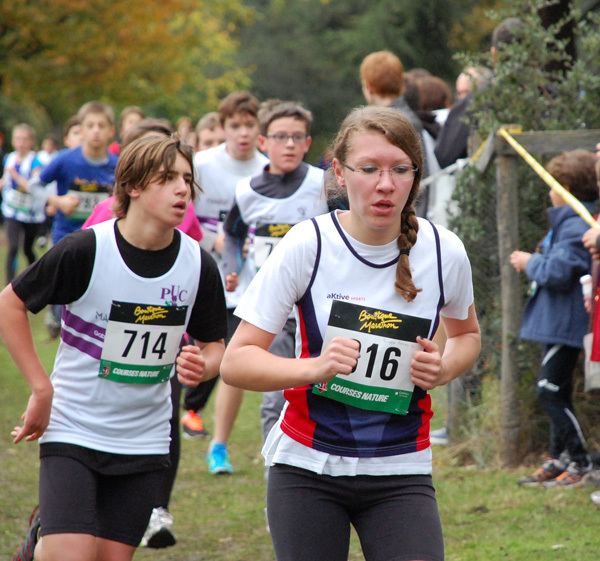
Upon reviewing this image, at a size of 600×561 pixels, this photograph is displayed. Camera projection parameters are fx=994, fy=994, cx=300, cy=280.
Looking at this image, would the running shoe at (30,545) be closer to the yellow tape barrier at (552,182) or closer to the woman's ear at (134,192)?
the woman's ear at (134,192)

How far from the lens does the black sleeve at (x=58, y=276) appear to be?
3.61m

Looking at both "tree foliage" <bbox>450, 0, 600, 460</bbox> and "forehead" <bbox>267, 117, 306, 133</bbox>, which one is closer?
"forehead" <bbox>267, 117, 306, 133</bbox>

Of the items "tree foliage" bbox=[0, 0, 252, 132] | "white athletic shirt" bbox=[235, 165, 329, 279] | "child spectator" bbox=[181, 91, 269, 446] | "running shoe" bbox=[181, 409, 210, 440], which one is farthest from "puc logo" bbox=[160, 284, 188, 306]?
"tree foliage" bbox=[0, 0, 252, 132]

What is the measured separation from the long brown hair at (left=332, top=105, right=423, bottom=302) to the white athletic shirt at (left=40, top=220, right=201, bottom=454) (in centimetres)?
106

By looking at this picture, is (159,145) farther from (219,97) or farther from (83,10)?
(219,97)

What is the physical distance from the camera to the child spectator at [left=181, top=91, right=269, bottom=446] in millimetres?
6703

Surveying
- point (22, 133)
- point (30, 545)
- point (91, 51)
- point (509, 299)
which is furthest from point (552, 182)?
point (91, 51)

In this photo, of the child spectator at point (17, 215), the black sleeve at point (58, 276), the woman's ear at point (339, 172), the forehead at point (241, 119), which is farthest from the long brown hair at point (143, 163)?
the child spectator at point (17, 215)

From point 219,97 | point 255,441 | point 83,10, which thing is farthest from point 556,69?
point 219,97

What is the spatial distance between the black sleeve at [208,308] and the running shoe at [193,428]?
3.98 metres

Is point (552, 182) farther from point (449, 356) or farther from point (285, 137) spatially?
point (449, 356)

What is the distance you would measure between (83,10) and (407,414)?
2383cm

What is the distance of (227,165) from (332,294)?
4067 mm

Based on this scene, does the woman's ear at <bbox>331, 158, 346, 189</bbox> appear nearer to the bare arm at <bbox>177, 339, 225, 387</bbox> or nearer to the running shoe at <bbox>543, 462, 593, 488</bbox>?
the bare arm at <bbox>177, 339, 225, 387</bbox>
